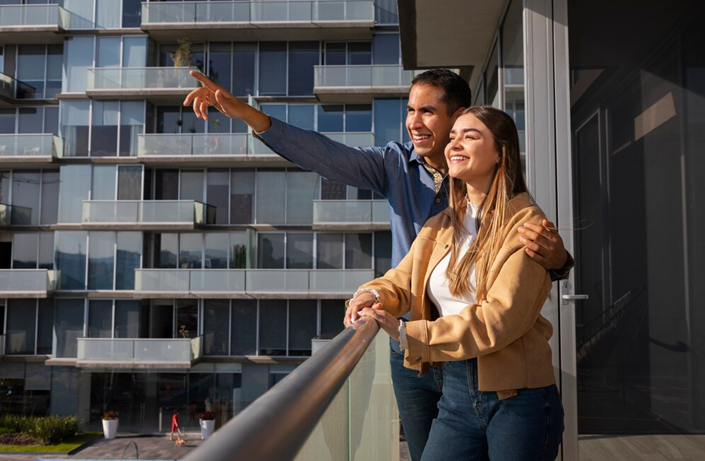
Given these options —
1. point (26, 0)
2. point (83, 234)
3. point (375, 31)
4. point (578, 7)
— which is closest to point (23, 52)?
point (26, 0)

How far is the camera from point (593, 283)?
2604 mm

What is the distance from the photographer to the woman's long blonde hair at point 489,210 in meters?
1.58

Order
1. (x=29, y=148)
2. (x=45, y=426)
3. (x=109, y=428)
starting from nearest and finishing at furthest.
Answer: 1. (x=45, y=426)
2. (x=109, y=428)
3. (x=29, y=148)

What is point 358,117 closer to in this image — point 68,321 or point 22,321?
point 68,321

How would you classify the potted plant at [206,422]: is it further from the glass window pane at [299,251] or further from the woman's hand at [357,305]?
the woman's hand at [357,305]

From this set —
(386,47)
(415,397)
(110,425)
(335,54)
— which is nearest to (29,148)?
(110,425)

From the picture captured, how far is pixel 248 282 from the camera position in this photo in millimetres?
18000

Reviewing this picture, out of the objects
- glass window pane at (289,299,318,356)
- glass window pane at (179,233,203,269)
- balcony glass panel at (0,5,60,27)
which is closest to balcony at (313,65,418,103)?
glass window pane at (179,233,203,269)

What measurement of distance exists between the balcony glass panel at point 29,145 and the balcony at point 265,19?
13.0 feet

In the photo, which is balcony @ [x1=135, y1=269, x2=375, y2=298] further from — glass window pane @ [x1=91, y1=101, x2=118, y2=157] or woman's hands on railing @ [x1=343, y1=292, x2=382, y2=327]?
woman's hands on railing @ [x1=343, y1=292, x2=382, y2=327]

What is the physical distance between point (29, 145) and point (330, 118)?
809cm

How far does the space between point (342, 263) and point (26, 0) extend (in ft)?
38.6

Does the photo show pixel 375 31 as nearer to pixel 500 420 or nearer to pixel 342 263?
pixel 342 263

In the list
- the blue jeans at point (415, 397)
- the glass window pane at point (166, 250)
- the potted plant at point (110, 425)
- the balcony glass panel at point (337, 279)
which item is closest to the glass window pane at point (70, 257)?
the glass window pane at point (166, 250)
